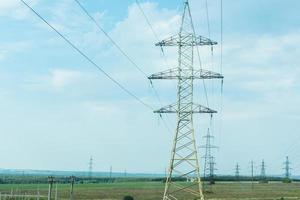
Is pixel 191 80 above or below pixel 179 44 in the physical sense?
below

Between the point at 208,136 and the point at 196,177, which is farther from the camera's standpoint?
the point at 208,136

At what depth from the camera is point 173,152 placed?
109ft

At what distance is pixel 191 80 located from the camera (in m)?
35.0

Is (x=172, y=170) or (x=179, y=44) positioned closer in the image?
(x=172, y=170)

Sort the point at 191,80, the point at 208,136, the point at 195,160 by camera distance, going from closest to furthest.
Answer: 1. the point at 195,160
2. the point at 191,80
3. the point at 208,136

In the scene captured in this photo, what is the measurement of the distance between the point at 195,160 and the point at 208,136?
73.7m

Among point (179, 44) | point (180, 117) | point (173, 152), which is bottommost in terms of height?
point (173, 152)

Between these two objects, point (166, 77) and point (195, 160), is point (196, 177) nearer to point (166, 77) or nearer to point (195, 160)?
point (195, 160)

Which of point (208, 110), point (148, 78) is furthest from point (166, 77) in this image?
point (208, 110)

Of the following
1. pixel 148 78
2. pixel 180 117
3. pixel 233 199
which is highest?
Result: pixel 148 78

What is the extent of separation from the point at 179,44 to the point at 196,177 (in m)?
8.89

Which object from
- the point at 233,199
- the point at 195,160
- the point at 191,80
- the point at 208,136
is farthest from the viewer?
the point at 208,136

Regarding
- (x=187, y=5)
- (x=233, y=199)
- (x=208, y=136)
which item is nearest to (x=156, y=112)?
(x=187, y=5)

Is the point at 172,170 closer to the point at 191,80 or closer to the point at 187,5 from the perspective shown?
the point at 191,80
